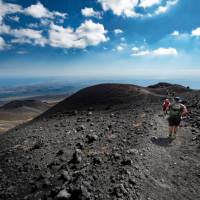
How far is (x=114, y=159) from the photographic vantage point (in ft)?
37.2

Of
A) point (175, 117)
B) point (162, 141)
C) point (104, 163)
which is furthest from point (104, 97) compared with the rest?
point (104, 163)

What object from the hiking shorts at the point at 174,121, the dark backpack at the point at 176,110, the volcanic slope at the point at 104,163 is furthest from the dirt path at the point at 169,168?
the dark backpack at the point at 176,110

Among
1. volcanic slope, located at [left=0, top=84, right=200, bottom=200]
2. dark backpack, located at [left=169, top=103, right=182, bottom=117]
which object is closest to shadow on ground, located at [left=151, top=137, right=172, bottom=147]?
volcanic slope, located at [left=0, top=84, right=200, bottom=200]

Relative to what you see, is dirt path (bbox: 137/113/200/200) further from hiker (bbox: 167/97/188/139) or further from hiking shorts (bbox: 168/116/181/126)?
hiking shorts (bbox: 168/116/181/126)

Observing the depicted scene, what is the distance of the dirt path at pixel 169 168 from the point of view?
9.29 meters

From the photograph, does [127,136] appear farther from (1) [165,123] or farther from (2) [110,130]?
(1) [165,123]

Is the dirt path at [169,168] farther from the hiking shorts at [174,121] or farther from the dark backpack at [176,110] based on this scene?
the dark backpack at [176,110]

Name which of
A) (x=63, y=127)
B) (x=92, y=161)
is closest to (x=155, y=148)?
(x=92, y=161)

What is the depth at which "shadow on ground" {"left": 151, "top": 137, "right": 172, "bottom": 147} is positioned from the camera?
13661 mm

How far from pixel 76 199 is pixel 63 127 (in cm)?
1090

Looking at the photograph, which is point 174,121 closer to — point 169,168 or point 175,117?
point 175,117

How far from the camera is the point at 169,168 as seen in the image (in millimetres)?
11047

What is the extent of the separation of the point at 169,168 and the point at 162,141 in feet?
10.5

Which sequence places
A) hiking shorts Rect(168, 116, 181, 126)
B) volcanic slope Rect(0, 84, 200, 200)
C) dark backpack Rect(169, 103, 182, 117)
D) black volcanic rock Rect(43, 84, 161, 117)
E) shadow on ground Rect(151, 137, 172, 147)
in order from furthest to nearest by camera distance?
black volcanic rock Rect(43, 84, 161, 117) < dark backpack Rect(169, 103, 182, 117) < hiking shorts Rect(168, 116, 181, 126) < shadow on ground Rect(151, 137, 172, 147) < volcanic slope Rect(0, 84, 200, 200)
